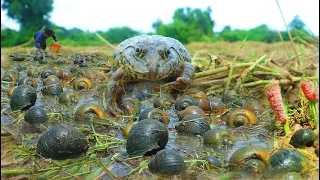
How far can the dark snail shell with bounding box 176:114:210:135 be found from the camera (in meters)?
5.54

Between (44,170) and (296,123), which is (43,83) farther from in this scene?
(296,123)

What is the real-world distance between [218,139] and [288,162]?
5.06 feet

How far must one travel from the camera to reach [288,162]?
354cm

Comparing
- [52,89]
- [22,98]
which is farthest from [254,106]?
[52,89]

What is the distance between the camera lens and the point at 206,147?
5.07 m

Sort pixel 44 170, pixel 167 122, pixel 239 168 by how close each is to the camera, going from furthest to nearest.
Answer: pixel 167 122, pixel 44 170, pixel 239 168

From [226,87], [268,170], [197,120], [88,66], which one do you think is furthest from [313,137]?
[88,66]

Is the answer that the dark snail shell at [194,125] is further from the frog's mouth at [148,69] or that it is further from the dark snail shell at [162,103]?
the frog's mouth at [148,69]

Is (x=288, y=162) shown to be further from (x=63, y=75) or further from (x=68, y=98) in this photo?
(x=63, y=75)

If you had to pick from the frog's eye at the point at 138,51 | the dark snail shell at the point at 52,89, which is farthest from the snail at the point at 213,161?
the dark snail shell at the point at 52,89

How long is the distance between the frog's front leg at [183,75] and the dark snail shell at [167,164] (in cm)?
429

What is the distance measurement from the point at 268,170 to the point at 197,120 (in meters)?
1.96

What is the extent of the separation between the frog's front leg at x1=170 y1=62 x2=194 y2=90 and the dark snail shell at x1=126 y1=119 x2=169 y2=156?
3762 mm

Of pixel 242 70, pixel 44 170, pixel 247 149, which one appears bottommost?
pixel 44 170
